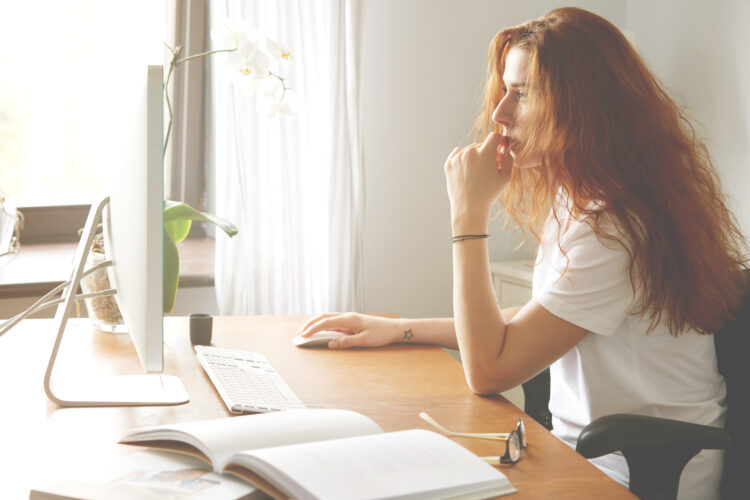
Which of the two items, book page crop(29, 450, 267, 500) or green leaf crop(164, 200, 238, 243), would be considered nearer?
book page crop(29, 450, 267, 500)

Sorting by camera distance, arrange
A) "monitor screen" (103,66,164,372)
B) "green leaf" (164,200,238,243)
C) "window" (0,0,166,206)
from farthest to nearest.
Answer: "window" (0,0,166,206)
"green leaf" (164,200,238,243)
"monitor screen" (103,66,164,372)

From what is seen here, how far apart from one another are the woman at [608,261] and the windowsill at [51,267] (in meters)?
1.17

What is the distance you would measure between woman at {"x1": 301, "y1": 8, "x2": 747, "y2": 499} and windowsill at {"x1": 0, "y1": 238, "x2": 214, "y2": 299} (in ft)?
3.84

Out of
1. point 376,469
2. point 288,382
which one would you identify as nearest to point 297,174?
point 288,382

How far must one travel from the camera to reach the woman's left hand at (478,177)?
135cm

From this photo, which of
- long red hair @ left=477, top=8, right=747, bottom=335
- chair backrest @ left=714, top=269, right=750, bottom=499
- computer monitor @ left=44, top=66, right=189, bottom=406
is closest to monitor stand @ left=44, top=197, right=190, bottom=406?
computer monitor @ left=44, top=66, right=189, bottom=406

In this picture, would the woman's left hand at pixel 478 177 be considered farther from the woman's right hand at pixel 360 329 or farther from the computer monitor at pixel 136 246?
the computer monitor at pixel 136 246

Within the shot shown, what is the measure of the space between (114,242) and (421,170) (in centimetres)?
163

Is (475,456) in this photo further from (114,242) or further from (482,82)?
(482,82)

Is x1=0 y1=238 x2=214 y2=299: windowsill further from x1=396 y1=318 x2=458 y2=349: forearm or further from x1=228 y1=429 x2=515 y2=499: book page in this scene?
x1=228 y1=429 x2=515 y2=499: book page

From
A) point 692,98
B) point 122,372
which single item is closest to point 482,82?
point 692,98

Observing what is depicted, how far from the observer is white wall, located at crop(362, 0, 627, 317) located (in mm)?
2629

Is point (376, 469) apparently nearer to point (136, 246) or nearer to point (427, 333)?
point (136, 246)

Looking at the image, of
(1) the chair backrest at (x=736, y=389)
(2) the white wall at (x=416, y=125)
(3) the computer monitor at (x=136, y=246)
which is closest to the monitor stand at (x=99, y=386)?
(3) the computer monitor at (x=136, y=246)
